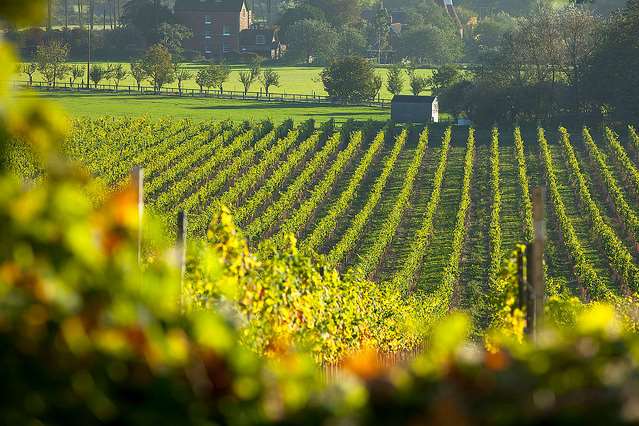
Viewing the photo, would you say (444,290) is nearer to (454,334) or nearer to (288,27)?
(454,334)

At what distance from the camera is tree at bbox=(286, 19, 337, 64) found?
357 ft

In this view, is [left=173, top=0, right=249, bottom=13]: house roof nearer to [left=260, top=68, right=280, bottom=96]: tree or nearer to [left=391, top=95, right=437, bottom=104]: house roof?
[left=260, top=68, right=280, bottom=96]: tree

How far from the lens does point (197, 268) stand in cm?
809

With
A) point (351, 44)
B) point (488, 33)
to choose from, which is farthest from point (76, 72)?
point (488, 33)

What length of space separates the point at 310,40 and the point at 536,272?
10376 centimetres

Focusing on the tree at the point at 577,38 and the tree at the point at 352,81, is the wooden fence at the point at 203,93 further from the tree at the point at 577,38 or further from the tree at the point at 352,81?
the tree at the point at 577,38

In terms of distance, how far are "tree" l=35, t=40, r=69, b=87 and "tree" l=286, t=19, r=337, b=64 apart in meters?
24.6

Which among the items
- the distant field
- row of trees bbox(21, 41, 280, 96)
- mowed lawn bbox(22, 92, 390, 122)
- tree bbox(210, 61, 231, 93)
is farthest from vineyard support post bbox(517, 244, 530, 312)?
tree bbox(210, 61, 231, 93)

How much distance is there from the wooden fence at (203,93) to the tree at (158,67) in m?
0.84

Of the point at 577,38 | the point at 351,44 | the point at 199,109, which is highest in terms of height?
the point at 577,38

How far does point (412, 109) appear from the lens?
6638cm

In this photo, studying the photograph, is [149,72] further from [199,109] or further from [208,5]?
[208,5]

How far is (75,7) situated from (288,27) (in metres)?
60.7

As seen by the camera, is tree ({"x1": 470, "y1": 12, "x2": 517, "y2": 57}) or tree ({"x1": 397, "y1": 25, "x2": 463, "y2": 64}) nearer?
tree ({"x1": 397, "y1": 25, "x2": 463, "y2": 64})
